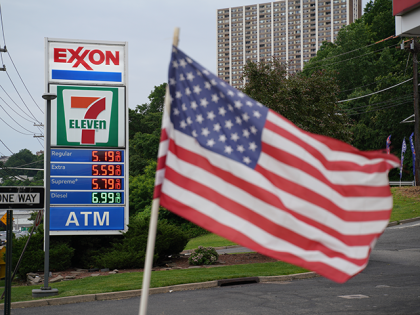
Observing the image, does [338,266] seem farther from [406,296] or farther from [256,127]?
[406,296]

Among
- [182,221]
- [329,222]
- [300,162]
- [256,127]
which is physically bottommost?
[182,221]

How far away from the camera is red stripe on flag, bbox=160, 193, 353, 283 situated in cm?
373

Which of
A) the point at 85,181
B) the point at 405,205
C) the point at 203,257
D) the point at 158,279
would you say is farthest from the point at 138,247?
the point at 405,205

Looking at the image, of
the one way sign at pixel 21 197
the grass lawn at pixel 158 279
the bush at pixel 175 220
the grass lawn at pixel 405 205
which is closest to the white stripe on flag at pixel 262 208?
the one way sign at pixel 21 197

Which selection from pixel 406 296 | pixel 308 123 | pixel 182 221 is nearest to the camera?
pixel 406 296

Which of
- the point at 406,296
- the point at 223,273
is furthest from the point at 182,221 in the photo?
the point at 406,296

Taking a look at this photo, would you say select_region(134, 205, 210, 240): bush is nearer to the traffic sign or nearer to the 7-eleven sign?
the traffic sign

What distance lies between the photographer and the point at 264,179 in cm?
395

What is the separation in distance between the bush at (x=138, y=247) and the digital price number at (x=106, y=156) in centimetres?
281

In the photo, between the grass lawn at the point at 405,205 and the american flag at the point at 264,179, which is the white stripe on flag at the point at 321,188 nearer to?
the american flag at the point at 264,179

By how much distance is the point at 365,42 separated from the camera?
62.6 metres

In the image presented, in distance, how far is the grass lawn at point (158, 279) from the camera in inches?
491

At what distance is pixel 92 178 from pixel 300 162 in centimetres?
1406

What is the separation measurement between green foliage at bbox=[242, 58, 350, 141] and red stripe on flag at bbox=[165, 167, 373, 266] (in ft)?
46.9
